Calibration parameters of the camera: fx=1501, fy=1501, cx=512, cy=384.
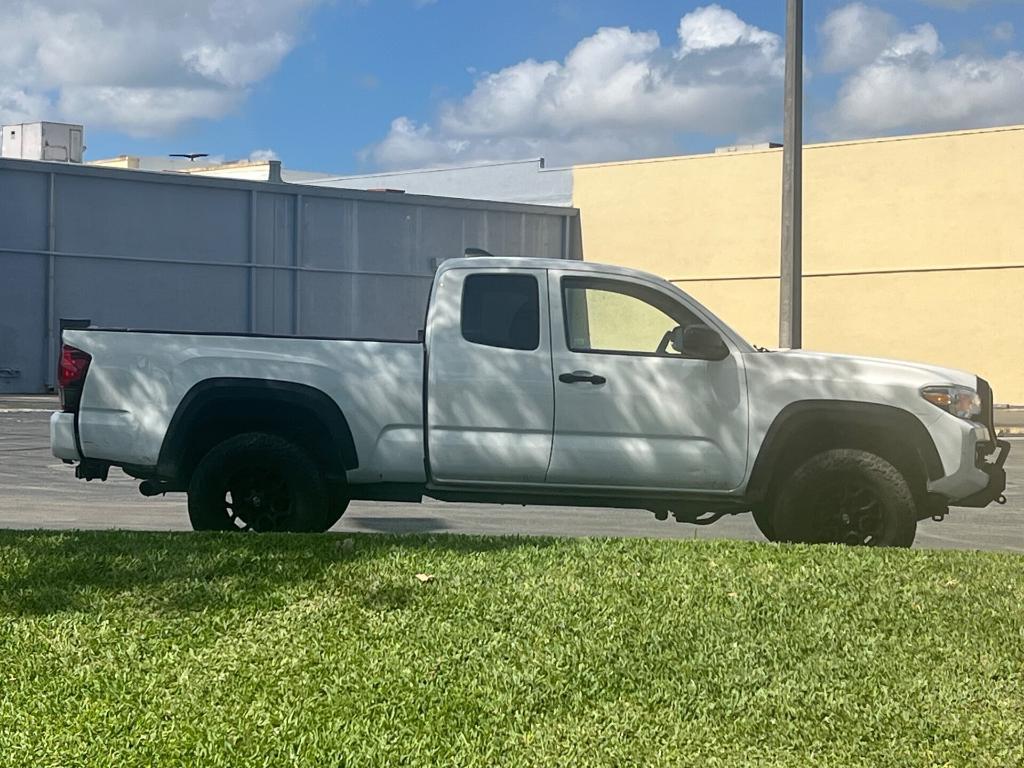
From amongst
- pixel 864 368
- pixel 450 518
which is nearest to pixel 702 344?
pixel 864 368

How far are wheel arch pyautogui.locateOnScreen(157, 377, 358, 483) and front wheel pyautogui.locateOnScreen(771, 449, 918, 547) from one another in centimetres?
287

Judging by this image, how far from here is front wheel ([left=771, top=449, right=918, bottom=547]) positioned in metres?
9.57

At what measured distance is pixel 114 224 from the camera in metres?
37.0

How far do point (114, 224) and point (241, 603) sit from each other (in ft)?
103

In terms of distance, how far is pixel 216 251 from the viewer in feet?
127

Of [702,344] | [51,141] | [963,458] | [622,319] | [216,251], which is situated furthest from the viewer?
[51,141]

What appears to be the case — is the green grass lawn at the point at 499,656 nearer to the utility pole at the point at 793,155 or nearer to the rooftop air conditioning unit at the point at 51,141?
the utility pole at the point at 793,155

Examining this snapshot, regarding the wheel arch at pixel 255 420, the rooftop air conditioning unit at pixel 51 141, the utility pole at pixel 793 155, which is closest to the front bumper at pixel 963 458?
the wheel arch at pixel 255 420

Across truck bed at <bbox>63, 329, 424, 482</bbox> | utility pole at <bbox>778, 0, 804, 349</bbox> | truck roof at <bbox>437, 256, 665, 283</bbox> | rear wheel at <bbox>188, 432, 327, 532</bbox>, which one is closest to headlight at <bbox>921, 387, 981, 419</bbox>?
truck roof at <bbox>437, 256, 665, 283</bbox>

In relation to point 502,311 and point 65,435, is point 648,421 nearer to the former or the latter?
point 502,311

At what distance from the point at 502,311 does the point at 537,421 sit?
0.80 metres

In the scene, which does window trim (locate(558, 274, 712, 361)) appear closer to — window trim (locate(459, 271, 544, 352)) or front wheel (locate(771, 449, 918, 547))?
window trim (locate(459, 271, 544, 352))

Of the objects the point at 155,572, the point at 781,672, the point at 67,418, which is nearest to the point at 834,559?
the point at 781,672

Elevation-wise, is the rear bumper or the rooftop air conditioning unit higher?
the rooftop air conditioning unit
